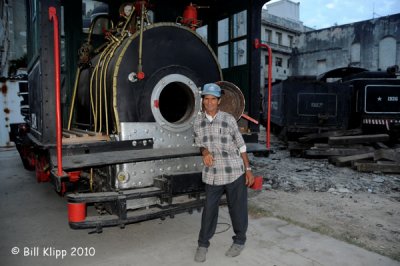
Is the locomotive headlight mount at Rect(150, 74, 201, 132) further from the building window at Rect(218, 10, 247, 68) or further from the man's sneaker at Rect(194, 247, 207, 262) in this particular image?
the man's sneaker at Rect(194, 247, 207, 262)

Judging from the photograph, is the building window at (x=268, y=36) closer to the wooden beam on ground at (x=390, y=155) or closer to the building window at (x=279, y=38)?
the building window at (x=279, y=38)

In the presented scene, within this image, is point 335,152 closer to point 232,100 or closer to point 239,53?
point 239,53

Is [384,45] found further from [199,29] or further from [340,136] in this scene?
[199,29]

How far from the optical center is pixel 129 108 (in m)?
3.62

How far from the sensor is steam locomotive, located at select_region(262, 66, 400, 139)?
34.8ft

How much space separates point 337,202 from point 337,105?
618 centimetres

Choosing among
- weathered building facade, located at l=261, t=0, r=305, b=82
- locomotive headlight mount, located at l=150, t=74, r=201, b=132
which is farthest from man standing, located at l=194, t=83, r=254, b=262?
weathered building facade, located at l=261, t=0, r=305, b=82

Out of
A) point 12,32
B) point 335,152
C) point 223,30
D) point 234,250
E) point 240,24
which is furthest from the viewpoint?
point 12,32

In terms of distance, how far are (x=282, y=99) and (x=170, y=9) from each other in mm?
6678

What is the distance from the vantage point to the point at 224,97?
424cm

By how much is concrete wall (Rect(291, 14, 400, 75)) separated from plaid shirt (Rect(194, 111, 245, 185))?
31430 mm

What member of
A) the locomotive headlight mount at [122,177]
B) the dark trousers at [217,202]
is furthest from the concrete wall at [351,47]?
the locomotive headlight mount at [122,177]

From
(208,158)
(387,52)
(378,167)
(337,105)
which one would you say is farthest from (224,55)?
(387,52)

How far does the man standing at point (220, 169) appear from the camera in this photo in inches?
126
